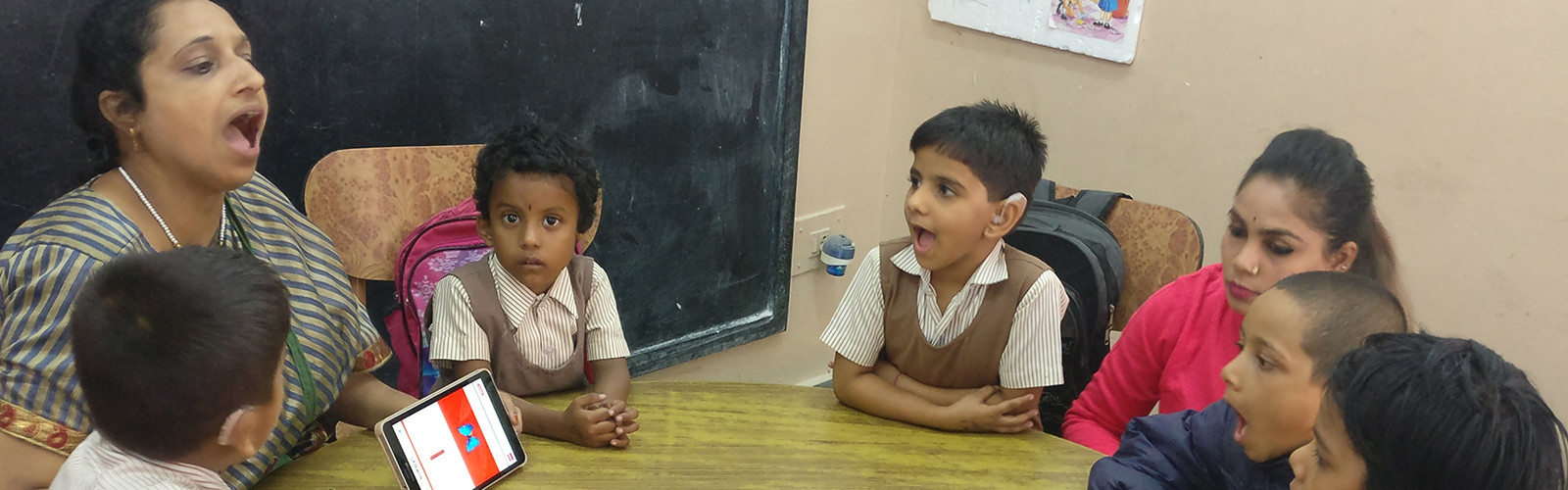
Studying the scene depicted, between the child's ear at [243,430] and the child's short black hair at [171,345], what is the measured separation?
0.01m

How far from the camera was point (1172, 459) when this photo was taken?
5.01 ft

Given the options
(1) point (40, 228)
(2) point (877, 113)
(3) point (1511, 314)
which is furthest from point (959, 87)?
(1) point (40, 228)

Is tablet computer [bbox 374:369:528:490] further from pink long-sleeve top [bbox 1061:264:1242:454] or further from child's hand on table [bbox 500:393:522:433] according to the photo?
pink long-sleeve top [bbox 1061:264:1242:454]

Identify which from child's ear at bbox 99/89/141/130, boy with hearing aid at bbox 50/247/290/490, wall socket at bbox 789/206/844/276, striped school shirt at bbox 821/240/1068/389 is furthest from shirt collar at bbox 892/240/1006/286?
wall socket at bbox 789/206/844/276

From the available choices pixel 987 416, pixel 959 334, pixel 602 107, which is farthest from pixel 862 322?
pixel 602 107

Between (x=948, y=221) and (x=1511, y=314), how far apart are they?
1.48 meters

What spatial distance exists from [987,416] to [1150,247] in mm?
751

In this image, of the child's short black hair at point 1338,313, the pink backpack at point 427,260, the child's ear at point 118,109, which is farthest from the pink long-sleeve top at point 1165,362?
the child's ear at point 118,109

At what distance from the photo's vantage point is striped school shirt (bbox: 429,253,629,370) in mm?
1877

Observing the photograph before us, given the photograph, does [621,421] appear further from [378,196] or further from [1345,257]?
[1345,257]

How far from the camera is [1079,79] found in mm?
3090

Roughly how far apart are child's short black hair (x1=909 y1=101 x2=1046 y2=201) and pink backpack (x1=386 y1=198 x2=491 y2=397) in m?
0.86

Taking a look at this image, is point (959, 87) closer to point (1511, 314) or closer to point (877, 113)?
point (877, 113)

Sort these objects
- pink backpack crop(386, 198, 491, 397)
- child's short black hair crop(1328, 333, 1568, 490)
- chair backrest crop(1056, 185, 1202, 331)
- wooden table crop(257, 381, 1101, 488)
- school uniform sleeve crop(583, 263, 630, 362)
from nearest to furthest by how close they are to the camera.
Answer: child's short black hair crop(1328, 333, 1568, 490) → wooden table crop(257, 381, 1101, 488) → school uniform sleeve crop(583, 263, 630, 362) → pink backpack crop(386, 198, 491, 397) → chair backrest crop(1056, 185, 1202, 331)
